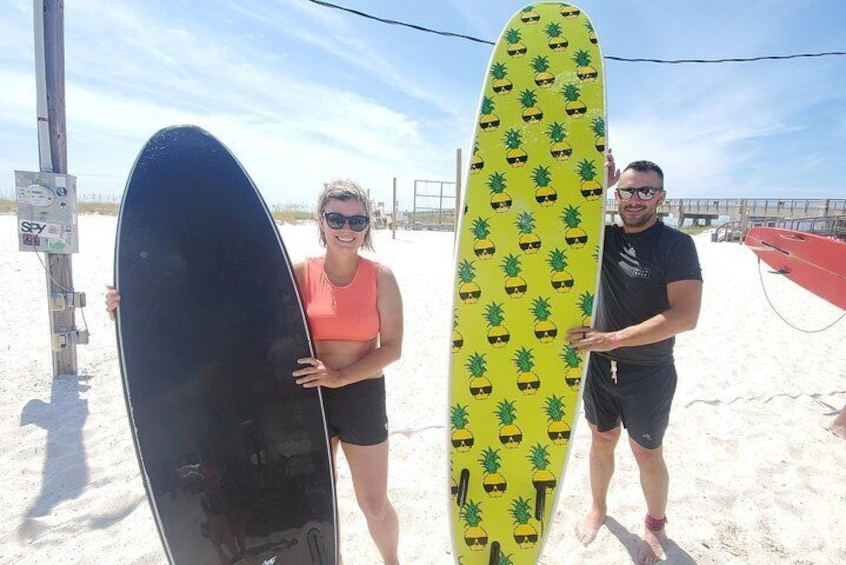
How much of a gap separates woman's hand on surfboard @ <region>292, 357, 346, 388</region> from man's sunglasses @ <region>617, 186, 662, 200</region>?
1358 mm

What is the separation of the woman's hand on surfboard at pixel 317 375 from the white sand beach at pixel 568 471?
103 centimetres

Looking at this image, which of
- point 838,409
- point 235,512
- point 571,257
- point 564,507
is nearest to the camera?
point 235,512

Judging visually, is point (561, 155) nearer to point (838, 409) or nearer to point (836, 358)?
point (838, 409)

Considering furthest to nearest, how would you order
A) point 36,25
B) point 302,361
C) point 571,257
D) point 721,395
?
point 721,395
point 36,25
point 571,257
point 302,361

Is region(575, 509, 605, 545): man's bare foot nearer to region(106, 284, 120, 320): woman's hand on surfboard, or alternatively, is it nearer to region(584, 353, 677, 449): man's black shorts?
region(584, 353, 677, 449): man's black shorts

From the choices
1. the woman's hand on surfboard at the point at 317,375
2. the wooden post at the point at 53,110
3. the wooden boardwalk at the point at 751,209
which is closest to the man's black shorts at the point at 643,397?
the woman's hand on surfboard at the point at 317,375

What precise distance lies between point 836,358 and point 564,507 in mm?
4641

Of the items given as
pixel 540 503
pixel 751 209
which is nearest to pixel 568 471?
pixel 540 503

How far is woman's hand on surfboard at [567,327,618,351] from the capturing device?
1812 millimetres

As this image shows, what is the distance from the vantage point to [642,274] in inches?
72.9

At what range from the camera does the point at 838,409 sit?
12.1 ft

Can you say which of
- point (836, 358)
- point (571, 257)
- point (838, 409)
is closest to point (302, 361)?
point (571, 257)

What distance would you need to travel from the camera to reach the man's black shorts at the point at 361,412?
1.66 metres

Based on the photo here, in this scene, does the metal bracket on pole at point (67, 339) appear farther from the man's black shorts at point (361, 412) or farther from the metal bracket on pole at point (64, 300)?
the man's black shorts at point (361, 412)
